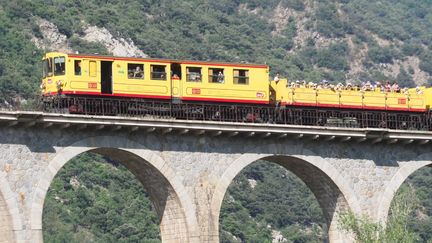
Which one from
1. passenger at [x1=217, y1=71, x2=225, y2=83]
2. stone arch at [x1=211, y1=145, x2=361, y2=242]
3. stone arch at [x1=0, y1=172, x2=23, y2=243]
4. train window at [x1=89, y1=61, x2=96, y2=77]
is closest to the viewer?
stone arch at [x1=0, y1=172, x2=23, y2=243]

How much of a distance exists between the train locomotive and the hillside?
152 feet

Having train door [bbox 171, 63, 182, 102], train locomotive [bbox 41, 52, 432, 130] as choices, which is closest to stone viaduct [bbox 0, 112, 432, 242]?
train locomotive [bbox 41, 52, 432, 130]

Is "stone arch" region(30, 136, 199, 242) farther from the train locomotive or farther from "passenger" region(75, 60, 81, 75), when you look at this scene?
"passenger" region(75, 60, 81, 75)

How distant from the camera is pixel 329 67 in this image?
169125mm

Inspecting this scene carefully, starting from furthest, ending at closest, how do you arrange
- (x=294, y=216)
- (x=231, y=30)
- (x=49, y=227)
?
1. (x=231, y=30)
2. (x=294, y=216)
3. (x=49, y=227)

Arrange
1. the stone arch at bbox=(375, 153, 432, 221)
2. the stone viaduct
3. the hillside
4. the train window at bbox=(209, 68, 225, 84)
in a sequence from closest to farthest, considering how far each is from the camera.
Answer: the stone viaduct
the train window at bbox=(209, 68, 225, 84)
the stone arch at bbox=(375, 153, 432, 221)
the hillside

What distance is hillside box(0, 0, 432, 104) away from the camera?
5118 inches

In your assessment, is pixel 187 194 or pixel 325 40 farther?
pixel 325 40

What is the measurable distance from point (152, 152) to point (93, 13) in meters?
73.4

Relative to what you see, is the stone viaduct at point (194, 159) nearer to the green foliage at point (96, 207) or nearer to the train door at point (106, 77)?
the train door at point (106, 77)

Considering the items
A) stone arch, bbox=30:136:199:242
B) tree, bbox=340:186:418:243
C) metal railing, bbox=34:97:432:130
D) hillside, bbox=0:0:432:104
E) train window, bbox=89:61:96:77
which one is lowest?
tree, bbox=340:186:418:243

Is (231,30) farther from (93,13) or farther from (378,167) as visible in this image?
(378,167)

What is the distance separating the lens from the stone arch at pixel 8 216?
207 ft

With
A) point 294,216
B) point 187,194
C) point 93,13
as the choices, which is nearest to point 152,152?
point 187,194
